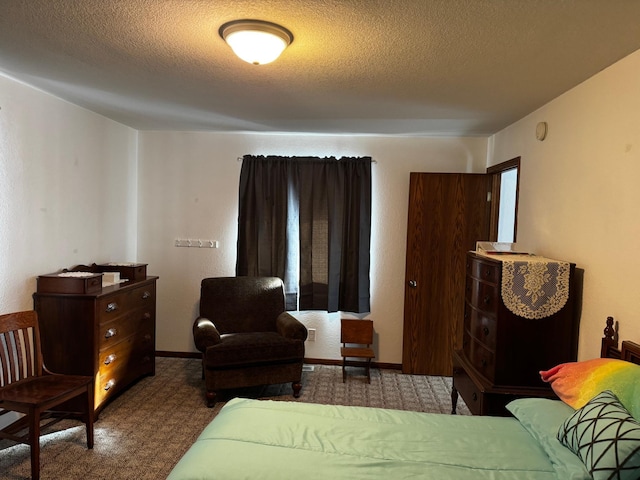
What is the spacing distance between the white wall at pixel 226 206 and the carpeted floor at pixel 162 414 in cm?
45

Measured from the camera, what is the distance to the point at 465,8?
1.62 m

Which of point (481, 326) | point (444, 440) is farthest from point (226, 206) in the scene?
point (444, 440)

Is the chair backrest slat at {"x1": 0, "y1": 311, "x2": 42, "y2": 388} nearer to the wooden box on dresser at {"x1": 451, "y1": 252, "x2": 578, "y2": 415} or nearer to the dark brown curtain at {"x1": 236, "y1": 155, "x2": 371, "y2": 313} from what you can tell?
the dark brown curtain at {"x1": 236, "y1": 155, "x2": 371, "y2": 313}

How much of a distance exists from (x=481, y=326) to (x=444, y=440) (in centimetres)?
110

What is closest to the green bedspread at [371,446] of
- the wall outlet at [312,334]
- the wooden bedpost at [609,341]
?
the wooden bedpost at [609,341]

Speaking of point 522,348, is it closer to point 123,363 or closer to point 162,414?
point 162,414

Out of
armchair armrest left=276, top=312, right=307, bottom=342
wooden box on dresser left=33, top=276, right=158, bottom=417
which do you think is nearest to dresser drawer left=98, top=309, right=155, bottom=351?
wooden box on dresser left=33, top=276, right=158, bottom=417

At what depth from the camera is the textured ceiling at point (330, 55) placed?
167 centimetres

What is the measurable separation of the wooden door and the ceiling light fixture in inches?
Answer: 92.9

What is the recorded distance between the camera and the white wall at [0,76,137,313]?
2.73 meters

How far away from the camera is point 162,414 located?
3.13m

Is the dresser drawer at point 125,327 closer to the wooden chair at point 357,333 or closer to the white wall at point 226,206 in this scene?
the white wall at point 226,206

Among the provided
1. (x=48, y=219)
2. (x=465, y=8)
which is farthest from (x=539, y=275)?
(x=48, y=219)

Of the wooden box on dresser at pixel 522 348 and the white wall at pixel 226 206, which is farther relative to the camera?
the white wall at pixel 226 206
